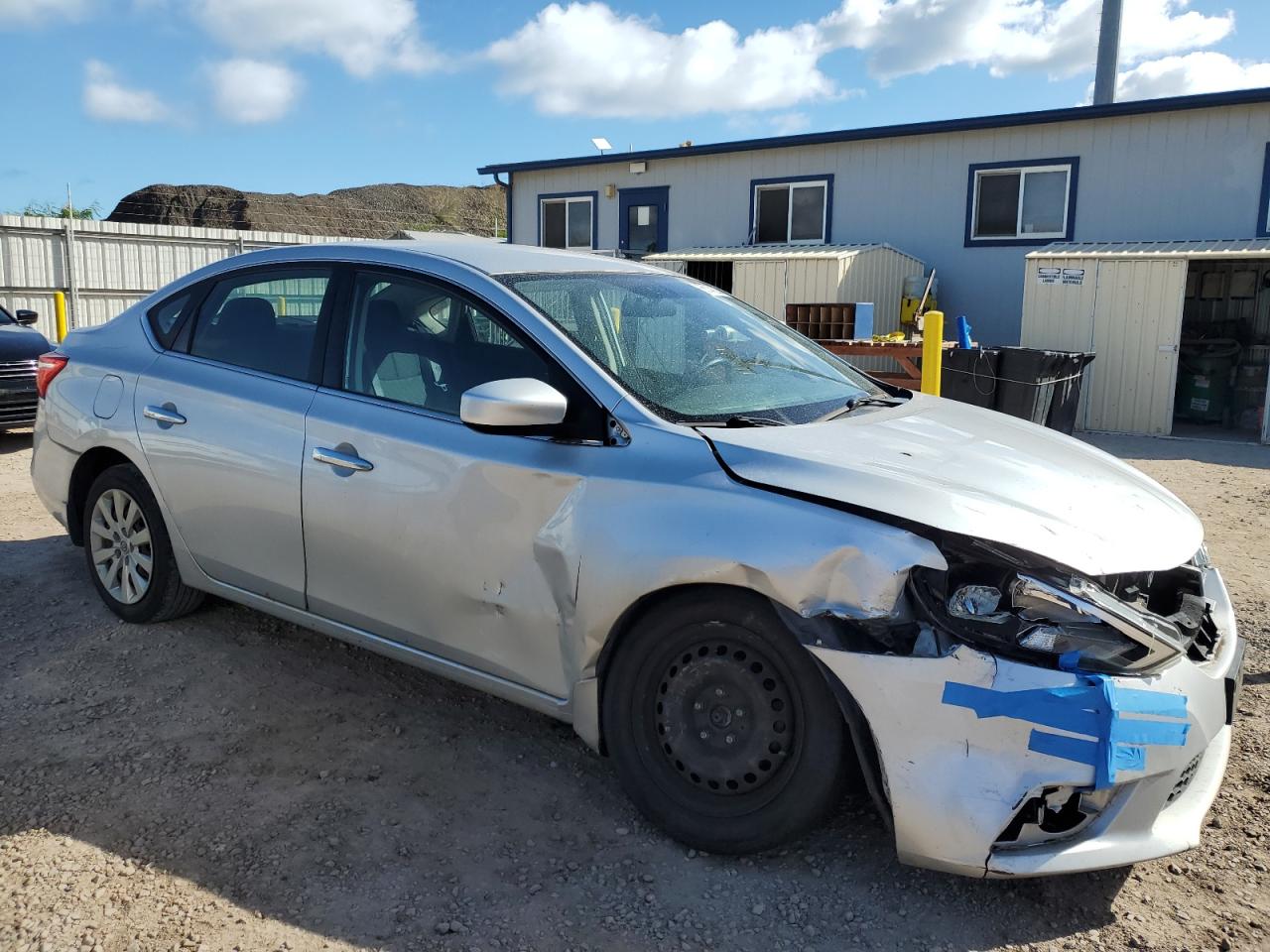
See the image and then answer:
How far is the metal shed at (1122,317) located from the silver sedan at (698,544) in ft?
31.7

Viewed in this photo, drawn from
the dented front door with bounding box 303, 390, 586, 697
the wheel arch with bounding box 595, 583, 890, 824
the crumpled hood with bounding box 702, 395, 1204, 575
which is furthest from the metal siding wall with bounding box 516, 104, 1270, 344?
the wheel arch with bounding box 595, 583, 890, 824

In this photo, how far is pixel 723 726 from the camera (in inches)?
107

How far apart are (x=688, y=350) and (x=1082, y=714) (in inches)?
66.7

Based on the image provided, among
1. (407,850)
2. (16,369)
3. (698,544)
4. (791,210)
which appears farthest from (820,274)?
(407,850)

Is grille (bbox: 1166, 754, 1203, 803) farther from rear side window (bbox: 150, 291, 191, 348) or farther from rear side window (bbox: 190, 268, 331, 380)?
rear side window (bbox: 150, 291, 191, 348)

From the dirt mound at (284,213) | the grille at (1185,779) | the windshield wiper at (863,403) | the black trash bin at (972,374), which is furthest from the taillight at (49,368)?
the dirt mound at (284,213)

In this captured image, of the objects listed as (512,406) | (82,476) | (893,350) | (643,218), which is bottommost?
(82,476)

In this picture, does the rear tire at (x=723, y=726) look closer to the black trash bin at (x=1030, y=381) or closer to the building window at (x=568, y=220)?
the black trash bin at (x=1030, y=381)

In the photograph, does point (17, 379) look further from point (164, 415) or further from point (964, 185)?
point (964, 185)

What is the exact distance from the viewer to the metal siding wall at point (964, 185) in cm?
1316

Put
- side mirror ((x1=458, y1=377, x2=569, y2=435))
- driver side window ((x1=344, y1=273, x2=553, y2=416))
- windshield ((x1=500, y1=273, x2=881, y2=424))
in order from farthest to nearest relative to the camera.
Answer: driver side window ((x1=344, y1=273, x2=553, y2=416)), windshield ((x1=500, y1=273, x2=881, y2=424)), side mirror ((x1=458, y1=377, x2=569, y2=435))

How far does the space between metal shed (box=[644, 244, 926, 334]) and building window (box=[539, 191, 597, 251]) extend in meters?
3.67

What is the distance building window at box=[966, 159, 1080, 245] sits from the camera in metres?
14.2

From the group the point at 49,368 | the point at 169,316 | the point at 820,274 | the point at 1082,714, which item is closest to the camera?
the point at 1082,714
